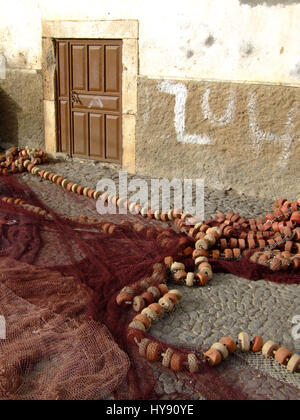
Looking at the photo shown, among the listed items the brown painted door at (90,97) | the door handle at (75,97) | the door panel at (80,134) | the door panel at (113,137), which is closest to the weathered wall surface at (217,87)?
the door panel at (113,137)

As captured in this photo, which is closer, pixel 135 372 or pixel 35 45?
pixel 135 372

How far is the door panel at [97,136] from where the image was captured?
25.0 ft

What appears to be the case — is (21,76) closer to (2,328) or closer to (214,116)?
(214,116)

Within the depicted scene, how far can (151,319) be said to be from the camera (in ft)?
11.3

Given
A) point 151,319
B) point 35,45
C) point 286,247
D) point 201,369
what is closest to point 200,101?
point 286,247

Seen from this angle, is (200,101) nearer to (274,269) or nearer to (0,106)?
(274,269)

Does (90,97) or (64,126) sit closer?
(90,97)

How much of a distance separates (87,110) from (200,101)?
2065mm

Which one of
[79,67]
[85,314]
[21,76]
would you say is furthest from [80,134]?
[85,314]

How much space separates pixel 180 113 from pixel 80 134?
1.95m

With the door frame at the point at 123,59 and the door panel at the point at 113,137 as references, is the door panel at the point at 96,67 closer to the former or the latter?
the door frame at the point at 123,59

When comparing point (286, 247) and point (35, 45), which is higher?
point (35, 45)

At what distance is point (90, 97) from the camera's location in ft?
24.9
